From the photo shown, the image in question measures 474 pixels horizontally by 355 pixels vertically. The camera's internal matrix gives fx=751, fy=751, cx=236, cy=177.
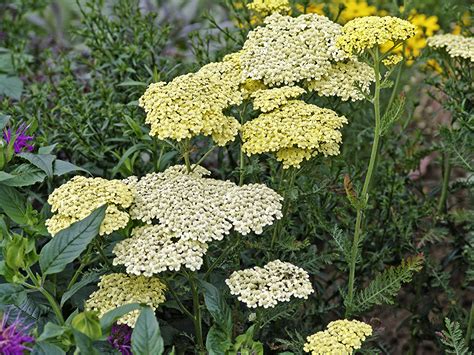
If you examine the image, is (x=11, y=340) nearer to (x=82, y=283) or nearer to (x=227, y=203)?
(x=82, y=283)

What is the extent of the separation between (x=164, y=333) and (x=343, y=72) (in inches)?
33.8

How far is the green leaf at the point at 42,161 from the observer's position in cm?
195

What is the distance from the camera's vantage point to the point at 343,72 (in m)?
2.07

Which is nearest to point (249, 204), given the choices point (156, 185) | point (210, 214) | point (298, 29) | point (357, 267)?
point (210, 214)

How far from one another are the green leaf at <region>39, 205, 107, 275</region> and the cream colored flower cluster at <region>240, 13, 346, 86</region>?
628mm

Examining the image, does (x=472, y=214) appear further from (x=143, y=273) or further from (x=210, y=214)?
(x=143, y=273)

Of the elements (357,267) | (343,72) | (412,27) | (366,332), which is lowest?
(357,267)

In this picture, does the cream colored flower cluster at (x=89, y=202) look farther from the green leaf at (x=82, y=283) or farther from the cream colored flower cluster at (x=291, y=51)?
the cream colored flower cluster at (x=291, y=51)

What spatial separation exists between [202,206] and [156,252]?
171mm

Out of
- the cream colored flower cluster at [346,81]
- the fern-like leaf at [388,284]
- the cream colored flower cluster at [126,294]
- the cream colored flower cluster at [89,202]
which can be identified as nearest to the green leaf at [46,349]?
the cream colored flower cluster at [126,294]

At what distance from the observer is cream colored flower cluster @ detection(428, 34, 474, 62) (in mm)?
2354

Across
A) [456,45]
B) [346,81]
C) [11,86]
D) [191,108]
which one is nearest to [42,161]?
[191,108]

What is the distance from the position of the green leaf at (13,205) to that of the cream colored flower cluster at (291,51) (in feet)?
2.24

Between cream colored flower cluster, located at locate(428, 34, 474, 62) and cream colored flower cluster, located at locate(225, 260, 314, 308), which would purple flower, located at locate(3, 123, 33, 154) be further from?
cream colored flower cluster, located at locate(428, 34, 474, 62)
